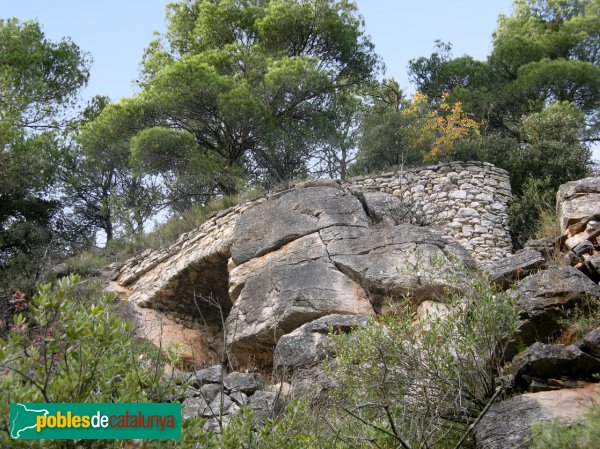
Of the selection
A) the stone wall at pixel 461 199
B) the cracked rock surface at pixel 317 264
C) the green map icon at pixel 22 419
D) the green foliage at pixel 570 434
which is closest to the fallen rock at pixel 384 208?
the cracked rock surface at pixel 317 264

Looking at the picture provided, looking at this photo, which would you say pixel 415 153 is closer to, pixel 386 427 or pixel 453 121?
pixel 453 121

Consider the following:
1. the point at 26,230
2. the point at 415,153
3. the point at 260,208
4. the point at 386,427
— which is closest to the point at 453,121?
the point at 415,153

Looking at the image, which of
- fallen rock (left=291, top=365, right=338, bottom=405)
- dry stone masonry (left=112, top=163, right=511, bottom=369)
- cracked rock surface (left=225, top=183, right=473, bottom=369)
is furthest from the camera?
dry stone masonry (left=112, top=163, right=511, bottom=369)

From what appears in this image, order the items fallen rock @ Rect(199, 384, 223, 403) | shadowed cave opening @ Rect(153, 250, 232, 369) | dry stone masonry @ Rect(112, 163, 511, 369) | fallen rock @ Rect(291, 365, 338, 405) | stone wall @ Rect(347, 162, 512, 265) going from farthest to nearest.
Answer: shadowed cave opening @ Rect(153, 250, 232, 369) < stone wall @ Rect(347, 162, 512, 265) < dry stone masonry @ Rect(112, 163, 511, 369) < fallen rock @ Rect(199, 384, 223, 403) < fallen rock @ Rect(291, 365, 338, 405)

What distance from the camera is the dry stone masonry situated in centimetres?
951

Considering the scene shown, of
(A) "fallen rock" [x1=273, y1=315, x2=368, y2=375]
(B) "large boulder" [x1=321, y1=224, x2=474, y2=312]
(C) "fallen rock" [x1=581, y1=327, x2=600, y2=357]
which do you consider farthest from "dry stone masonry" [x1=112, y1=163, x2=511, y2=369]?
(C) "fallen rock" [x1=581, y1=327, x2=600, y2=357]

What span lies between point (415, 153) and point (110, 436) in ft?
34.8

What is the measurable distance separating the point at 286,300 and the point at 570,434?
5240mm

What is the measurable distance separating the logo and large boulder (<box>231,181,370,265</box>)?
272 inches

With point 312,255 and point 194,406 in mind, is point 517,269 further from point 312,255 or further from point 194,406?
point 194,406

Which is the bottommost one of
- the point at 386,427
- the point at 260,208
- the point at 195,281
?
the point at 386,427

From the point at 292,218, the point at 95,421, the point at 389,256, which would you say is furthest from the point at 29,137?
the point at 95,421

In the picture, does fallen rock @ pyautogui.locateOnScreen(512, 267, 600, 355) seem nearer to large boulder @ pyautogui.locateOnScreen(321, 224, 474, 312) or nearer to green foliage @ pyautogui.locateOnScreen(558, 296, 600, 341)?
green foliage @ pyautogui.locateOnScreen(558, 296, 600, 341)

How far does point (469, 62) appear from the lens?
1734 cm
